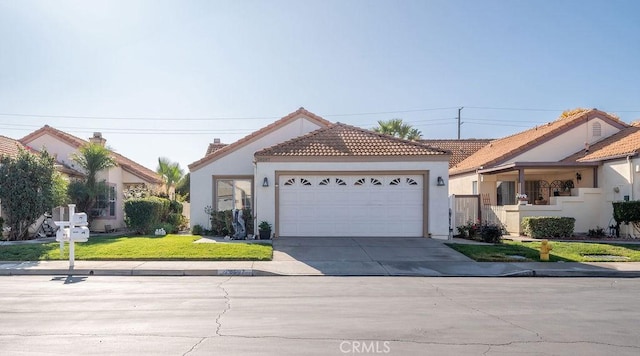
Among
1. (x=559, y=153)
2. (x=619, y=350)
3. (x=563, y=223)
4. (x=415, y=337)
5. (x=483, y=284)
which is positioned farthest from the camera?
(x=559, y=153)

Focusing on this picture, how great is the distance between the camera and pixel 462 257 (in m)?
13.7

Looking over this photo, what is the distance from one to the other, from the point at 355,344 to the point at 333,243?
33.9 ft

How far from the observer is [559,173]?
23203mm

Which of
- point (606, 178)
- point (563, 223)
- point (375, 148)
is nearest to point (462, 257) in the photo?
point (375, 148)

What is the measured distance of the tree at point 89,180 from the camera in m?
20.3

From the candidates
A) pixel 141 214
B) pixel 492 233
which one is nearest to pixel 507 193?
pixel 492 233

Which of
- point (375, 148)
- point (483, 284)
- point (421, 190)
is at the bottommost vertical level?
point (483, 284)

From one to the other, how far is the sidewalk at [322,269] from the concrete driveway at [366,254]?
0.03 meters

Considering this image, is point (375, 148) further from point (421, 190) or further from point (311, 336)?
point (311, 336)

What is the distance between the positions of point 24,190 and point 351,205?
11834mm

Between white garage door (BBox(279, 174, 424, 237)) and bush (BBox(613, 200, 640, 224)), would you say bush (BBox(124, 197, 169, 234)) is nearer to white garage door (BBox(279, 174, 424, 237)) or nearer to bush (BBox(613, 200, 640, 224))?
white garage door (BBox(279, 174, 424, 237))

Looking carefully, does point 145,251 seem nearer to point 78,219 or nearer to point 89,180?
point 78,219

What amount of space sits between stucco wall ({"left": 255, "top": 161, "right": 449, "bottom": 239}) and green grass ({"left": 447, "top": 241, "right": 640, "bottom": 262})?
195 centimetres

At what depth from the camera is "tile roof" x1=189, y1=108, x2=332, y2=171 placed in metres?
20.4
